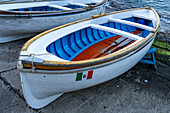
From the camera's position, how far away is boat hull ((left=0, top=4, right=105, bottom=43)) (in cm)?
584

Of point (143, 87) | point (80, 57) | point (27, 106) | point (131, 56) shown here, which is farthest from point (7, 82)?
point (143, 87)

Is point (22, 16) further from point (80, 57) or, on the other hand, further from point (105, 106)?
point (105, 106)

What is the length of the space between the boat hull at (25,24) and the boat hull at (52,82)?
3.61m

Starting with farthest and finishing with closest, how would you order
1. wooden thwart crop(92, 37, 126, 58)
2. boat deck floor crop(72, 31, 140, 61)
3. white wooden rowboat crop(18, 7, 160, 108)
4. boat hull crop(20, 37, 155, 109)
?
wooden thwart crop(92, 37, 126, 58) < boat deck floor crop(72, 31, 140, 61) < boat hull crop(20, 37, 155, 109) < white wooden rowboat crop(18, 7, 160, 108)

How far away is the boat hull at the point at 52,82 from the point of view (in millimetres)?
3051

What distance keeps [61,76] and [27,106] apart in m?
1.48

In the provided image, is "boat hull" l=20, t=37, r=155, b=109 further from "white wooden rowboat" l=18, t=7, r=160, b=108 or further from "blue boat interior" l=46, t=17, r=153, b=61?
"blue boat interior" l=46, t=17, r=153, b=61

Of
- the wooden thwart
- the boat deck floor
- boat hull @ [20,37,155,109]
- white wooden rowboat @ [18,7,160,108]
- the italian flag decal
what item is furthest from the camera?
the wooden thwart

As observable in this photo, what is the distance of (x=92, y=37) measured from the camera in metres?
5.77

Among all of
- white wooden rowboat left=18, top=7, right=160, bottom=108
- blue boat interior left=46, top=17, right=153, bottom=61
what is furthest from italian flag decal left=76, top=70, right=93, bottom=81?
blue boat interior left=46, top=17, right=153, bottom=61

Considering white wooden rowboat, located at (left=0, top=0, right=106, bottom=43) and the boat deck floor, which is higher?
white wooden rowboat, located at (left=0, top=0, right=106, bottom=43)

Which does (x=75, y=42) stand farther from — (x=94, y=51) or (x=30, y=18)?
(x=30, y=18)

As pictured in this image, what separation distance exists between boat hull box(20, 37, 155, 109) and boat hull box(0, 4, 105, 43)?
3613mm

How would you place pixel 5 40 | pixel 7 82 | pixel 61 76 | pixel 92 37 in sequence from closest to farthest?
1. pixel 61 76
2. pixel 7 82
3. pixel 92 37
4. pixel 5 40
